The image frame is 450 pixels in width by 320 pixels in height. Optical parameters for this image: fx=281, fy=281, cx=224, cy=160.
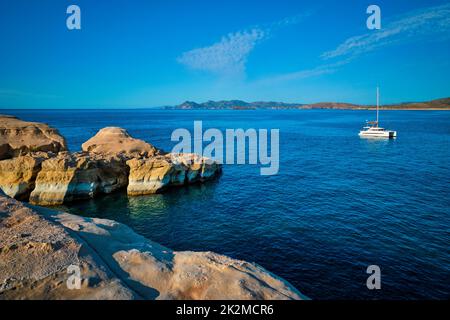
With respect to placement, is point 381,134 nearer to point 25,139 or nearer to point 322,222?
point 322,222

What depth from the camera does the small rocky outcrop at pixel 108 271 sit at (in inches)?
375

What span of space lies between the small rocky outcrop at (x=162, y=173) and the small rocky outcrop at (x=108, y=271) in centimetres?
2442

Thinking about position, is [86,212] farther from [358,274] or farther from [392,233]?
[392,233]

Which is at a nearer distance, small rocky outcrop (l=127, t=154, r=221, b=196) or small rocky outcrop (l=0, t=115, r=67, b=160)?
small rocky outcrop (l=127, t=154, r=221, b=196)

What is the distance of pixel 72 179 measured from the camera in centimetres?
3466

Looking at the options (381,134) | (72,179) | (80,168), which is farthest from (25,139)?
(381,134)

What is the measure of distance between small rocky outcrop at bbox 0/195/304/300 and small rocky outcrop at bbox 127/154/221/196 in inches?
961

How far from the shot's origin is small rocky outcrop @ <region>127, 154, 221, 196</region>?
38.2 m

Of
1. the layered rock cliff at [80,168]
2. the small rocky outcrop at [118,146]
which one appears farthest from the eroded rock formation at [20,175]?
the small rocky outcrop at [118,146]

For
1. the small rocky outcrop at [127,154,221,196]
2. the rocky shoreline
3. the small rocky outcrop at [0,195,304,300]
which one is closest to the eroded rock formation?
the small rocky outcrop at [127,154,221,196]

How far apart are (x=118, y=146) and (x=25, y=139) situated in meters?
13.6

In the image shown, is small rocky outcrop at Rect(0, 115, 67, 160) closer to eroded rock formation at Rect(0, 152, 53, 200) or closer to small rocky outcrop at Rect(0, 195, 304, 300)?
eroded rock formation at Rect(0, 152, 53, 200)
